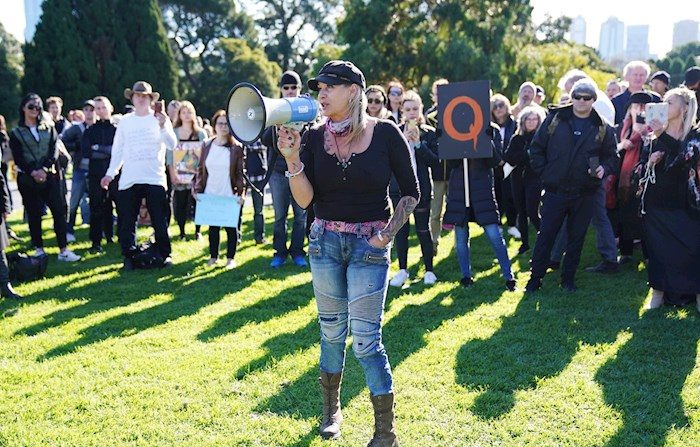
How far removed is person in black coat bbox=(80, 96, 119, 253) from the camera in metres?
8.93

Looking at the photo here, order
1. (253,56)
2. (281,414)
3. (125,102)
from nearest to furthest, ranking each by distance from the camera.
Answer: (281,414), (125,102), (253,56)

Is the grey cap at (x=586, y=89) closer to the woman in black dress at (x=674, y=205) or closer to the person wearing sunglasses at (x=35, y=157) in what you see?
the woman in black dress at (x=674, y=205)

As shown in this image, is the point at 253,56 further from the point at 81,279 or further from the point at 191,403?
the point at 191,403

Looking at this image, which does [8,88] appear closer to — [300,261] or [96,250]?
[96,250]

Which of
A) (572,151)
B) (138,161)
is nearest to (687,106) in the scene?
(572,151)

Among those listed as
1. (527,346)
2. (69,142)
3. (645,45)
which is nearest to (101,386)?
(527,346)

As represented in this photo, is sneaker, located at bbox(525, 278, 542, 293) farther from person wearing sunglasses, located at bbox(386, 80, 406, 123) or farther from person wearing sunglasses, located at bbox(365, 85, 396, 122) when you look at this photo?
person wearing sunglasses, located at bbox(386, 80, 406, 123)

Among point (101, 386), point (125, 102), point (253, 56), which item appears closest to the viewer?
point (101, 386)

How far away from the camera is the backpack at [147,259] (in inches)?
318

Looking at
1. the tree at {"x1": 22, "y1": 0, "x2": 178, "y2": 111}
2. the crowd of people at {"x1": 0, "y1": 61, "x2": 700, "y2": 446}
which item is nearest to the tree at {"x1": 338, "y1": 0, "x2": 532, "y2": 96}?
the crowd of people at {"x1": 0, "y1": 61, "x2": 700, "y2": 446}

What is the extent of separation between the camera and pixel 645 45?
163500 mm

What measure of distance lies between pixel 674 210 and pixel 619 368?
6.22ft

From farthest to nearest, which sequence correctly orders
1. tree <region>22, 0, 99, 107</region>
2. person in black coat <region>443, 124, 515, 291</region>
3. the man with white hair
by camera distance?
tree <region>22, 0, 99, 107</region> → the man with white hair → person in black coat <region>443, 124, 515, 291</region>

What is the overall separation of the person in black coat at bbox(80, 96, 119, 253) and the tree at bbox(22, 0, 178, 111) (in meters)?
25.3
